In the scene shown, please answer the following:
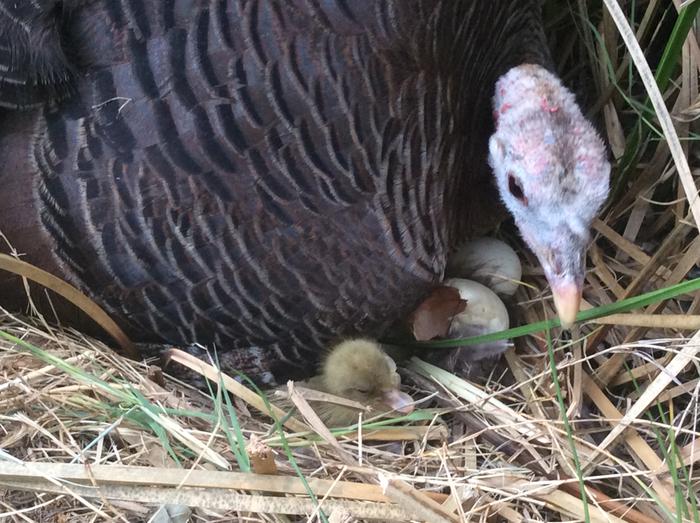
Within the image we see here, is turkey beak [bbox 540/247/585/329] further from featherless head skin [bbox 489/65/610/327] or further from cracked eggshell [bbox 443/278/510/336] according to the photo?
cracked eggshell [bbox 443/278/510/336]

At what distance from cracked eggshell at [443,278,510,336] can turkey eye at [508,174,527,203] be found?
0.28 meters

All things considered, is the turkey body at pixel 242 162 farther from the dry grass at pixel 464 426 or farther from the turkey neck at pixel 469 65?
the dry grass at pixel 464 426

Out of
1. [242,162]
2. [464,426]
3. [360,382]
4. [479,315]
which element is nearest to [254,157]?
[242,162]

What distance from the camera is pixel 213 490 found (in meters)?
1.32

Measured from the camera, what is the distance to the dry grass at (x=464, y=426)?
1333 mm

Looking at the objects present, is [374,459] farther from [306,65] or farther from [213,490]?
[306,65]

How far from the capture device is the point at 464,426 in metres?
1.66

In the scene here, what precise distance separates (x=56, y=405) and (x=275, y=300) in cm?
48

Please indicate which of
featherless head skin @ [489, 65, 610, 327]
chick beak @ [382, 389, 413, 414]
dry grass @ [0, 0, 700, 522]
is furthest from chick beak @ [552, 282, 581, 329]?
chick beak @ [382, 389, 413, 414]

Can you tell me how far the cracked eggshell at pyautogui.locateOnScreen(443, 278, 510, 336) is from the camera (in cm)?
174

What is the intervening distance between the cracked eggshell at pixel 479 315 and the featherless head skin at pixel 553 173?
0.67 feet

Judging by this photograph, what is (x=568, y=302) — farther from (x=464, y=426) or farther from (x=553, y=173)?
(x=464, y=426)

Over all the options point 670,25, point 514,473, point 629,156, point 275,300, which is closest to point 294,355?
point 275,300

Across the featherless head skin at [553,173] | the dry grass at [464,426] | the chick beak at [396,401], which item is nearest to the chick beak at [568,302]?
the featherless head skin at [553,173]
